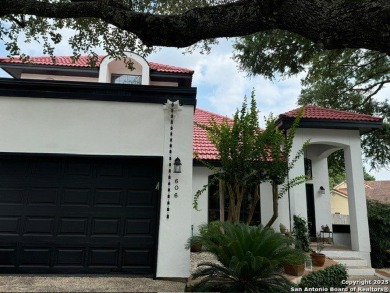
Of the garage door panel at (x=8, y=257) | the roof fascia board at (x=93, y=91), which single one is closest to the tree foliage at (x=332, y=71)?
the roof fascia board at (x=93, y=91)

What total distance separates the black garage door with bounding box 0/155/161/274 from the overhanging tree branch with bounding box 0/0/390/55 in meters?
3.21

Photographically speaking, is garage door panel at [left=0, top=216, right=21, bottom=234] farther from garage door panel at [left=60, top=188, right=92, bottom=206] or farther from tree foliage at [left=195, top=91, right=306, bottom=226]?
tree foliage at [left=195, top=91, right=306, bottom=226]

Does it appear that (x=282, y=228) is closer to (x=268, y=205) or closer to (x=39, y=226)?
(x=268, y=205)

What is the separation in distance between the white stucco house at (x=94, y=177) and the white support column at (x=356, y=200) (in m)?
6.86

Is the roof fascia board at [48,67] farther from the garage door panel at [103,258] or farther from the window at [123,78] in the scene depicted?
the garage door panel at [103,258]

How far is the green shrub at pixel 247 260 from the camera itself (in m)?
5.23

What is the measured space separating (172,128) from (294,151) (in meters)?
5.47

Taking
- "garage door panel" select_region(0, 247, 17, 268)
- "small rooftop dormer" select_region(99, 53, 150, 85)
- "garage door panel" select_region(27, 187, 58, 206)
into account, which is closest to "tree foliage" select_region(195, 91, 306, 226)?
"small rooftop dormer" select_region(99, 53, 150, 85)

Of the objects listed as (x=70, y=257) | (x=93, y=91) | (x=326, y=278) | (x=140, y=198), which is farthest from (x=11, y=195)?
(x=326, y=278)

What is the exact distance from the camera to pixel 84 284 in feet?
19.2

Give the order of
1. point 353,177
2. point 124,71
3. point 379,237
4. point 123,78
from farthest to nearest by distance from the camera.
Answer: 1. point 123,78
2. point 124,71
3. point 353,177
4. point 379,237

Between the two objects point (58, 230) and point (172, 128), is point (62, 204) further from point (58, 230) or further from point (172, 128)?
point (172, 128)

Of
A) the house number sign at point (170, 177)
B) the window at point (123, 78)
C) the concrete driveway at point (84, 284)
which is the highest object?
Answer: the window at point (123, 78)

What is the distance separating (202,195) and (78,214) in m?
5.23
